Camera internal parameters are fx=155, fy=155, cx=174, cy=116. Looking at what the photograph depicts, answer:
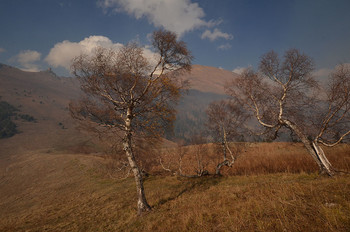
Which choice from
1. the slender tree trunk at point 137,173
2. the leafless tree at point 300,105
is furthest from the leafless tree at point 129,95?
the leafless tree at point 300,105

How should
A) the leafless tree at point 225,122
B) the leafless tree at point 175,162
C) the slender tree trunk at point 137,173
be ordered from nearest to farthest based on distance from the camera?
1. the slender tree trunk at point 137,173
2. the leafless tree at point 175,162
3. the leafless tree at point 225,122

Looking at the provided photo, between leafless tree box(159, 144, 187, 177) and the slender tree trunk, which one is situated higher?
the slender tree trunk

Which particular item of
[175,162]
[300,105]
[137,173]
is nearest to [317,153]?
[300,105]

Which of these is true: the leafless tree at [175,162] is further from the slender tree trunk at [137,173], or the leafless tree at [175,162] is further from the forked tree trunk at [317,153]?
the forked tree trunk at [317,153]

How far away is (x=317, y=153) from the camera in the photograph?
31.2ft

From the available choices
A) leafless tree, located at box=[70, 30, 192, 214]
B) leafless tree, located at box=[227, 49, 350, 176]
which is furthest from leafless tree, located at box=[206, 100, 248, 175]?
leafless tree, located at box=[70, 30, 192, 214]

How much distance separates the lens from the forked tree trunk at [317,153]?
29.6 feet

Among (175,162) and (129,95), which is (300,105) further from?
(175,162)

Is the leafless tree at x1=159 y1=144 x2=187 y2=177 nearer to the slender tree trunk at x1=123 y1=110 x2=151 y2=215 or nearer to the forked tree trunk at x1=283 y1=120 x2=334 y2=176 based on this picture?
the slender tree trunk at x1=123 y1=110 x2=151 y2=215

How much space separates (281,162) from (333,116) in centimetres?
759

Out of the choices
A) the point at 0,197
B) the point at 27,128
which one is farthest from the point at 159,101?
the point at 27,128

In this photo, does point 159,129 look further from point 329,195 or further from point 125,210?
point 329,195

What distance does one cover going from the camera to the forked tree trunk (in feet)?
29.6

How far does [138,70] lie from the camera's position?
951cm
